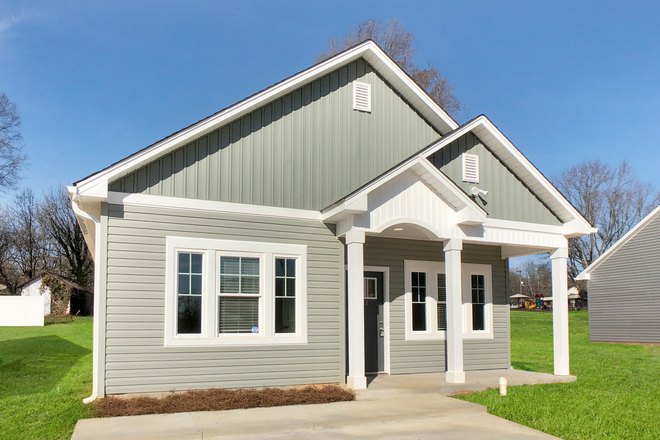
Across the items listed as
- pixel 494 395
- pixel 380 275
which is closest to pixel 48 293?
pixel 380 275

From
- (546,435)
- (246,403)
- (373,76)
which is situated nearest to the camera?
(546,435)

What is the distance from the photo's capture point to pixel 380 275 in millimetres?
12414

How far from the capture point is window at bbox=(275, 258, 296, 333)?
1035cm

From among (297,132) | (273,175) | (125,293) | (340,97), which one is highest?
(340,97)

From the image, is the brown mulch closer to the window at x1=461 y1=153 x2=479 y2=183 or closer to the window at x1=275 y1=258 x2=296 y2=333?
the window at x1=275 y1=258 x2=296 y2=333

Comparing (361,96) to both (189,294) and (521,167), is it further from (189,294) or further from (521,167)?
(189,294)

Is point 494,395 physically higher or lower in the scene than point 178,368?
lower

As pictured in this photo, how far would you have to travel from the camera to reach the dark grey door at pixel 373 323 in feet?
39.6

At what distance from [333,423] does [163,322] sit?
3.23 meters

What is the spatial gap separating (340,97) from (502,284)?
6101 mm

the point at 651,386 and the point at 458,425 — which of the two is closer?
the point at 458,425

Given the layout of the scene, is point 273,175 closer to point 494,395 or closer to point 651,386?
point 494,395

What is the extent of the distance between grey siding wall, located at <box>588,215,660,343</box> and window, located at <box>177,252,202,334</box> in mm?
21070

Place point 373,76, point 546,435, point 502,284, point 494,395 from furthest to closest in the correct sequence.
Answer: point 502,284
point 373,76
point 494,395
point 546,435
